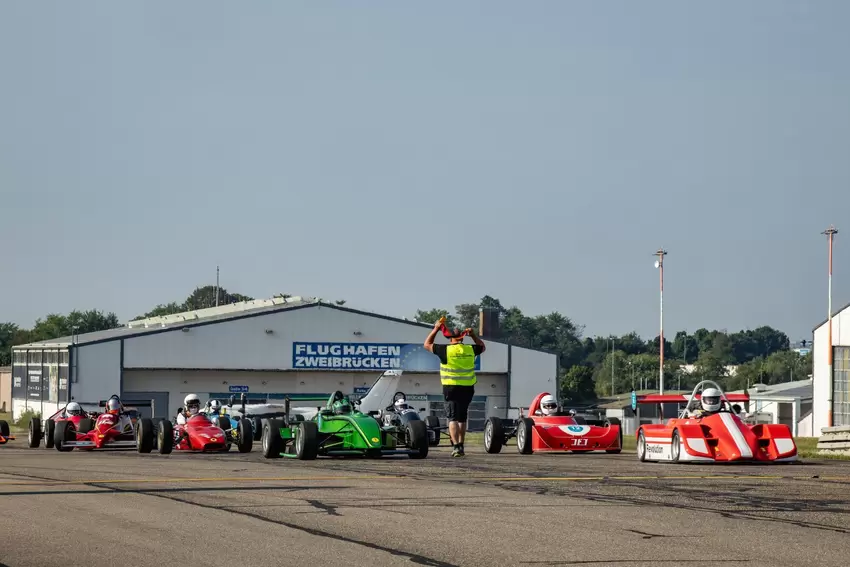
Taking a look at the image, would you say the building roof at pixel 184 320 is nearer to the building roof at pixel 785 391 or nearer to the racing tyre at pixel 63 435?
the building roof at pixel 785 391

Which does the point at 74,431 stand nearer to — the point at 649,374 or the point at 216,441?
the point at 216,441

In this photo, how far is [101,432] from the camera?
32.3 meters

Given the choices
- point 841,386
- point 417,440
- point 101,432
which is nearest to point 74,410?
point 101,432

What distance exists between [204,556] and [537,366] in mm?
72017

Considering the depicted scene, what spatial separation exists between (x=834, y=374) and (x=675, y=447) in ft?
136

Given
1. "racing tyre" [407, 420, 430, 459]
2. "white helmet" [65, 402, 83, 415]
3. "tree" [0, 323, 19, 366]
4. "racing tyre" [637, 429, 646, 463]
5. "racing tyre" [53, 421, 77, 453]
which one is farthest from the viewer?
"tree" [0, 323, 19, 366]

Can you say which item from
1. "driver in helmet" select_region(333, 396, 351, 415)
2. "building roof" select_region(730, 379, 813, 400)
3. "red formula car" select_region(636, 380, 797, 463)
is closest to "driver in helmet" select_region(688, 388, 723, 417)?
"red formula car" select_region(636, 380, 797, 463)

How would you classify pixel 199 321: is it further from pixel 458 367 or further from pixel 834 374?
pixel 458 367

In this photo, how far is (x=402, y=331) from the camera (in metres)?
79.2

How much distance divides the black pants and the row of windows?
52992 millimetres

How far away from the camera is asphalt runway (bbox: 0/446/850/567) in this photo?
9.48 metres

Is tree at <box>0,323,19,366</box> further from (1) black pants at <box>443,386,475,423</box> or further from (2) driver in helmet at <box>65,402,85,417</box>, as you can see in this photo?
(1) black pants at <box>443,386,475,423</box>

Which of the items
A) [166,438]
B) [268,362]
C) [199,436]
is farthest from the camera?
[268,362]

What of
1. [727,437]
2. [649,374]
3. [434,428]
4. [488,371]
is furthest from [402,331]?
[649,374]
